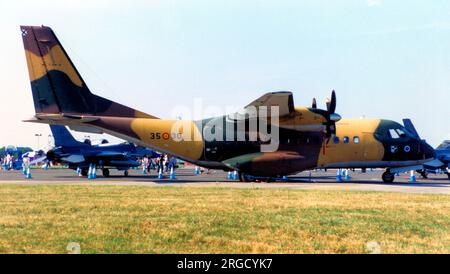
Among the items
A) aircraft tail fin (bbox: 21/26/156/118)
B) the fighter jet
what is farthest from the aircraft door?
the fighter jet

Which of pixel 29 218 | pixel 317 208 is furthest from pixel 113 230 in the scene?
pixel 317 208

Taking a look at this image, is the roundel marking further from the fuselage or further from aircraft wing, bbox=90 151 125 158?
aircraft wing, bbox=90 151 125 158

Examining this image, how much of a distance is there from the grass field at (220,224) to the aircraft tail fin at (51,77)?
427 inches

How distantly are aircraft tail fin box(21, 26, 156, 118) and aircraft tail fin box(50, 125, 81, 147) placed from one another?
1415 centimetres

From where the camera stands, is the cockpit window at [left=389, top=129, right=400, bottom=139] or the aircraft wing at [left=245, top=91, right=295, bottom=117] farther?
the cockpit window at [left=389, top=129, right=400, bottom=139]

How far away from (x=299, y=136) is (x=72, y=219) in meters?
18.9

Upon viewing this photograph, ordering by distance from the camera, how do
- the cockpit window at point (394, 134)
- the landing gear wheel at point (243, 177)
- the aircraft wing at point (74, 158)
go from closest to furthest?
1. the landing gear wheel at point (243, 177)
2. the cockpit window at point (394, 134)
3. the aircraft wing at point (74, 158)

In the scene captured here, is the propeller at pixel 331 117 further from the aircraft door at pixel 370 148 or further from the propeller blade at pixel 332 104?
the aircraft door at pixel 370 148

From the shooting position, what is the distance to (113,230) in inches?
373

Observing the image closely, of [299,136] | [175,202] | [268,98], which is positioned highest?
[268,98]

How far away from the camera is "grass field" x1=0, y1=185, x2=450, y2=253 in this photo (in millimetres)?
7988

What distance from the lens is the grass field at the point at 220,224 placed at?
26.2 feet

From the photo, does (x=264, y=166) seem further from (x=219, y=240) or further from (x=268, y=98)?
(x=219, y=240)

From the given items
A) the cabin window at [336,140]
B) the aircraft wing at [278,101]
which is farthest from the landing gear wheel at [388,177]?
the aircraft wing at [278,101]
